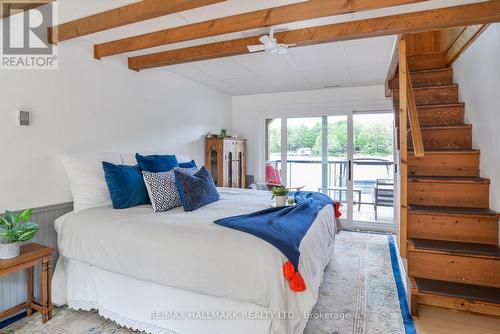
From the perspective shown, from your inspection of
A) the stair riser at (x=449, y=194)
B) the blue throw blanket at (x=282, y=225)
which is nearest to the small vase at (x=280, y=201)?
the blue throw blanket at (x=282, y=225)

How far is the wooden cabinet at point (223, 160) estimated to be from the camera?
4812 mm

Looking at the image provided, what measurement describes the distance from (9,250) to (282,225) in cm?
191

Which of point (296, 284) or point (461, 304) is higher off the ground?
point (296, 284)

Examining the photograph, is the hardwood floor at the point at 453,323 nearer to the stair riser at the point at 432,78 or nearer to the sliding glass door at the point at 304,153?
the stair riser at the point at 432,78

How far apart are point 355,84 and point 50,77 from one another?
4199 millimetres

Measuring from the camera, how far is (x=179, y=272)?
74.4 inches

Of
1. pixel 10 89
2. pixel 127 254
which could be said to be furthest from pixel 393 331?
pixel 10 89

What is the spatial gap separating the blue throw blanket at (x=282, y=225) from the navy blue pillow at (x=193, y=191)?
580 millimetres

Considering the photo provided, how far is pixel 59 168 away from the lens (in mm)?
2658

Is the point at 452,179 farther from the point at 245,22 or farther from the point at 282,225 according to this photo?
the point at 245,22

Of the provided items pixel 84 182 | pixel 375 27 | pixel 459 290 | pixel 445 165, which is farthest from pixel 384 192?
pixel 84 182

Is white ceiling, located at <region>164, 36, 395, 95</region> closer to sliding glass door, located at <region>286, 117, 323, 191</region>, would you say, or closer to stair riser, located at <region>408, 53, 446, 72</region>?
stair riser, located at <region>408, 53, 446, 72</region>

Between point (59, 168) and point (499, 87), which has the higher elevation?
point (499, 87)

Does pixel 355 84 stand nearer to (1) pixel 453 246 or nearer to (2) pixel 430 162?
(2) pixel 430 162
